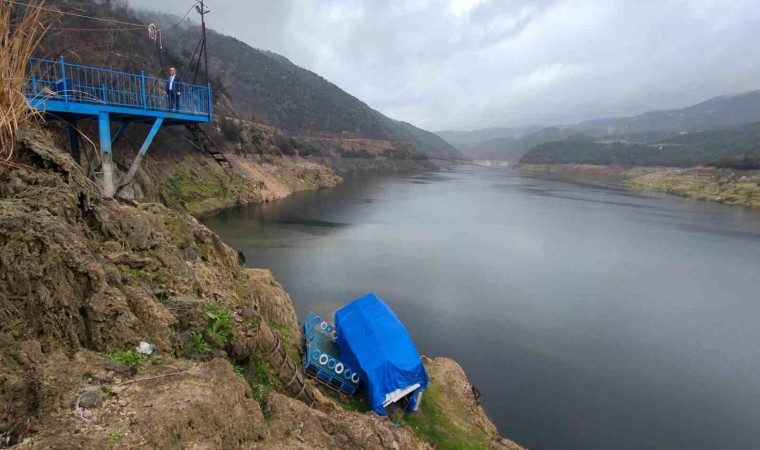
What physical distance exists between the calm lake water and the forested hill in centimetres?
7294

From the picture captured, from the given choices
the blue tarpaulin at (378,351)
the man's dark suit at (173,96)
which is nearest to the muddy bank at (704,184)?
the blue tarpaulin at (378,351)

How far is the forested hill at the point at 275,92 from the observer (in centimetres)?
10844

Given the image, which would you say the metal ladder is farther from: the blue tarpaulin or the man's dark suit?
the blue tarpaulin

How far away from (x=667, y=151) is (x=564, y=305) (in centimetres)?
14647

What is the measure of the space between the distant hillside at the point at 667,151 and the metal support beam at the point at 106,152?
365 ft

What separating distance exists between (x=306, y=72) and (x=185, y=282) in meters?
162

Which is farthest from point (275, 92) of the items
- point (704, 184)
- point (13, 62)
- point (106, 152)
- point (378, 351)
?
point (13, 62)

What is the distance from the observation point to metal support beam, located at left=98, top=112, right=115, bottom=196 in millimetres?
14915

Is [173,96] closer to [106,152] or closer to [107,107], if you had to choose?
[107,107]

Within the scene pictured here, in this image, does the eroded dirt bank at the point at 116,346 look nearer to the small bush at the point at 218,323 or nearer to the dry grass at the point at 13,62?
the small bush at the point at 218,323

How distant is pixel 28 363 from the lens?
3.63 metres

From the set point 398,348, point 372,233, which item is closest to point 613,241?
point 372,233

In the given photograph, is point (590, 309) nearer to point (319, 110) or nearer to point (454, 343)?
point (454, 343)

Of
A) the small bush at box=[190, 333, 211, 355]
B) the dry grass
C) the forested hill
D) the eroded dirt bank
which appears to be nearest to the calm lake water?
the eroded dirt bank
